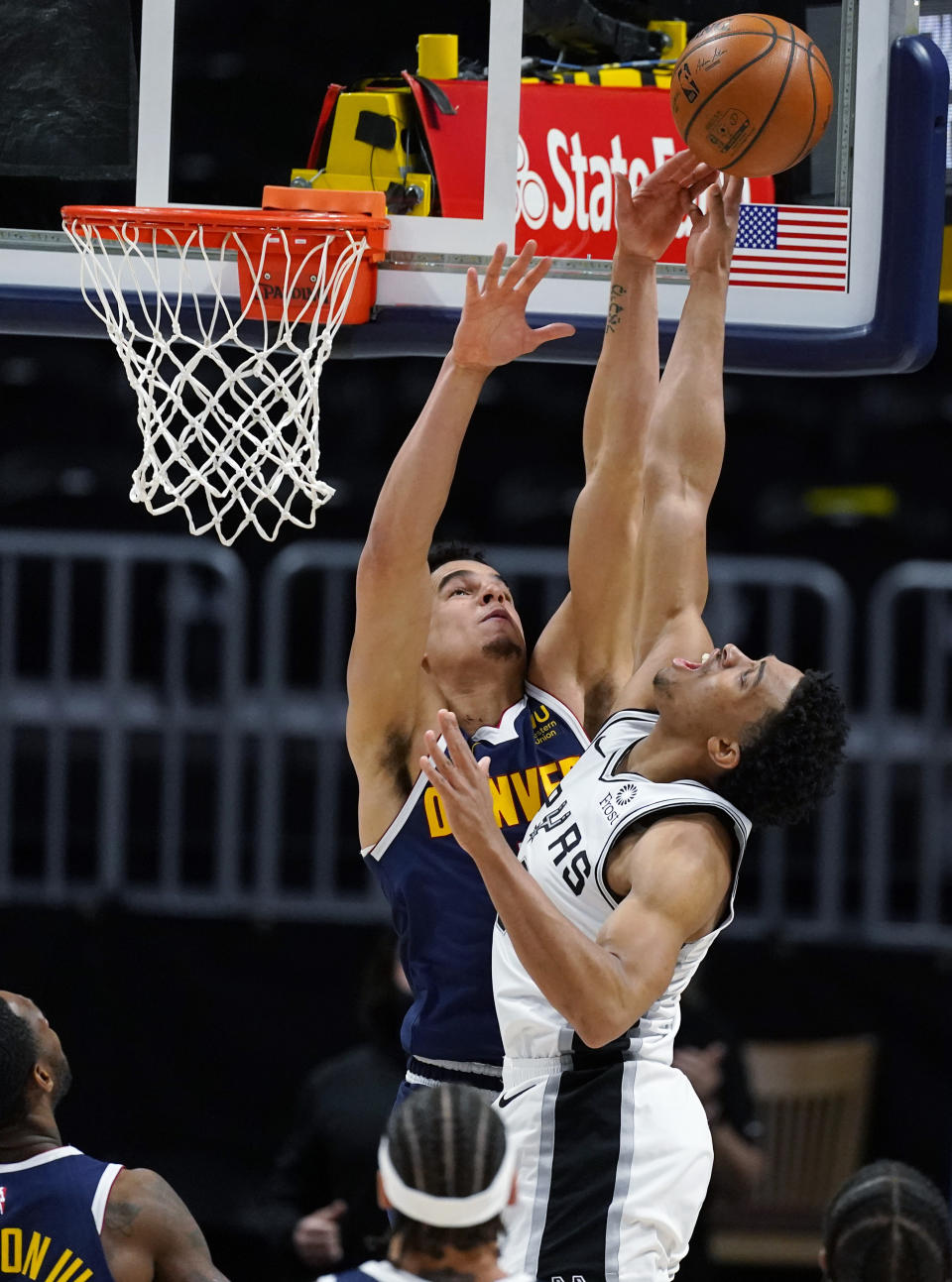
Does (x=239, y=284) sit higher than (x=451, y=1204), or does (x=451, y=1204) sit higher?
(x=239, y=284)

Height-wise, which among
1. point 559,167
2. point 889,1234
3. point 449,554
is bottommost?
point 889,1234

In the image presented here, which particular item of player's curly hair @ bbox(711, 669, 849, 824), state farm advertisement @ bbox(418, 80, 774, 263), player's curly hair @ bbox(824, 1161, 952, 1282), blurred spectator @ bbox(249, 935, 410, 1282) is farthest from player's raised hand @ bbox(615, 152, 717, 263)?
blurred spectator @ bbox(249, 935, 410, 1282)

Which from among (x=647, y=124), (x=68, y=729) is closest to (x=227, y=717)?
(x=68, y=729)

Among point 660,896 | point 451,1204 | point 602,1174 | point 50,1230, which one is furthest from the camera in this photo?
point 50,1230

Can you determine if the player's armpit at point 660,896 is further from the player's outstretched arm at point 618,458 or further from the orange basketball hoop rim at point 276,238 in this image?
the orange basketball hoop rim at point 276,238

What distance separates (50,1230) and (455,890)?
1.13 meters

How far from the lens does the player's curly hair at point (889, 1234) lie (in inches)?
130

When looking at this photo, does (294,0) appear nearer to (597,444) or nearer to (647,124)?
(647,124)

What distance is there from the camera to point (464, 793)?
3.15 meters

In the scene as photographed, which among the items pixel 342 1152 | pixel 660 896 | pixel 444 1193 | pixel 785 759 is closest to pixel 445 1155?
pixel 444 1193

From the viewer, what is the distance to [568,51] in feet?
16.8

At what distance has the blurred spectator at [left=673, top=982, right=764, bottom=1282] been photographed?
6348 mm

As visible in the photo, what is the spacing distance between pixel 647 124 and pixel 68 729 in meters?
4.42

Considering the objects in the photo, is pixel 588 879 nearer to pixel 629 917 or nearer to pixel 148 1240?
pixel 629 917
